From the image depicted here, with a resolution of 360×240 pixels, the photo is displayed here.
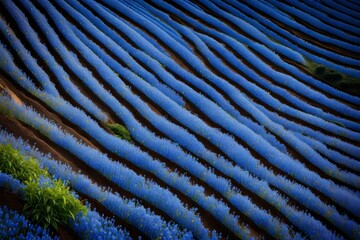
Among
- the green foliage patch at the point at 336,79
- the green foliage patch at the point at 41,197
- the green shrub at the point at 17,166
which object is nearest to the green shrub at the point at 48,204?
the green foliage patch at the point at 41,197

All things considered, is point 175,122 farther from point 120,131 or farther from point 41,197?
point 41,197

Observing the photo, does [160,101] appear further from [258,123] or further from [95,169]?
[95,169]

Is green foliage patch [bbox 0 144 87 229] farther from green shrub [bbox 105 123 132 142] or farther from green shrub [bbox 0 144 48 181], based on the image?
green shrub [bbox 105 123 132 142]

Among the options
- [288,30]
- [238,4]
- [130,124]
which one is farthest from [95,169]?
[238,4]

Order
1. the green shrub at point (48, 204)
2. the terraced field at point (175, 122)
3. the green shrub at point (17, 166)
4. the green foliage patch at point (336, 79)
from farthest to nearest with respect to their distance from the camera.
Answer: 1. the green foliage patch at point (336, 79)
2. the terraced field at point (175, 122)
3. the green shrub at point (17, 166)
4. the green shrub at point (48, 204)

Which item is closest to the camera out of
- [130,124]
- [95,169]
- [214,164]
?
[95,169]

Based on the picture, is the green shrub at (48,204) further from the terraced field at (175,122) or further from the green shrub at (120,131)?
the green shrub at (120,131)

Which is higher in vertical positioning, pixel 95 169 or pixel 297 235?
pixel 297 235
